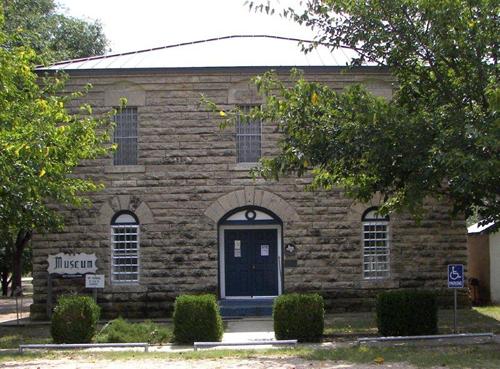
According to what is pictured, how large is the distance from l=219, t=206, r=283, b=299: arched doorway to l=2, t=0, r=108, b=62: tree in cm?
1162

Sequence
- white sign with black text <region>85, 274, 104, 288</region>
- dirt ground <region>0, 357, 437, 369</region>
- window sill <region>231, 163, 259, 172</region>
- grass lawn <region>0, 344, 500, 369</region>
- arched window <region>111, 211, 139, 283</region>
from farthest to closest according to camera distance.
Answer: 1. arched window <region>111, 211, 139, 283</region>
2. window sill <region>231, 163, 259, 172</region>
3. white sign with black text <region>85, 274, 104, 288</region>
4. grass lawn <region>0, 344, 500, 369</region>
5. dirt ground <region>0, 357, 437, 369</region>

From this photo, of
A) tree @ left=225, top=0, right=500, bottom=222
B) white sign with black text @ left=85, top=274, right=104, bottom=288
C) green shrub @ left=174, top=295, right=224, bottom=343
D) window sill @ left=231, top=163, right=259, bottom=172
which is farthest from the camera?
window sill @ left=231, top=163, right=259, bottom=172

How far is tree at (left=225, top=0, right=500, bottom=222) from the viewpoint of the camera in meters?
11.9

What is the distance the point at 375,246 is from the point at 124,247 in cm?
658

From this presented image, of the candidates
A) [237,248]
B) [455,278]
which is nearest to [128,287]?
[237,248]

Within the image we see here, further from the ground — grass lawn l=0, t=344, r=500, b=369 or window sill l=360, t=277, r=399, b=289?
window sill l=360, t=277, r=399, b=289

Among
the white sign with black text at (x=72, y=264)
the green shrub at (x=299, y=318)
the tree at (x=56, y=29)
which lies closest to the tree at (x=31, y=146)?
the white sign with black text at (x=72, y=264)

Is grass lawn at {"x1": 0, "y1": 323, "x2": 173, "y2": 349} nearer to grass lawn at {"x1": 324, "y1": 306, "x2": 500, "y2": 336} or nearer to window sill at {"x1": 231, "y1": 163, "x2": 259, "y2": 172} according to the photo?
grass lawn at {"x1": 324, "y1": 306, "x2": 500, "y2": 336}

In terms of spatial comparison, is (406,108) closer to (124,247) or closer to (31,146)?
(31,146)

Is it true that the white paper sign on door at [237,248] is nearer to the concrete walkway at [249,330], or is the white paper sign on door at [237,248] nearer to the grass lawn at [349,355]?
the concrete walkway at [249,330]

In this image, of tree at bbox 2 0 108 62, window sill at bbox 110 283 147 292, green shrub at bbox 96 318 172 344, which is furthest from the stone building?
tree at bbox 2 0 108 62

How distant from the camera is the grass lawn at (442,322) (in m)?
15.2

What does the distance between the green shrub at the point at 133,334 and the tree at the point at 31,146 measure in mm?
3048

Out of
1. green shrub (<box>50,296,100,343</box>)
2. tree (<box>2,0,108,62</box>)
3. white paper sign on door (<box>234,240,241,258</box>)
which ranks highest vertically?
tree (<box>2,0,108,62</box>)
